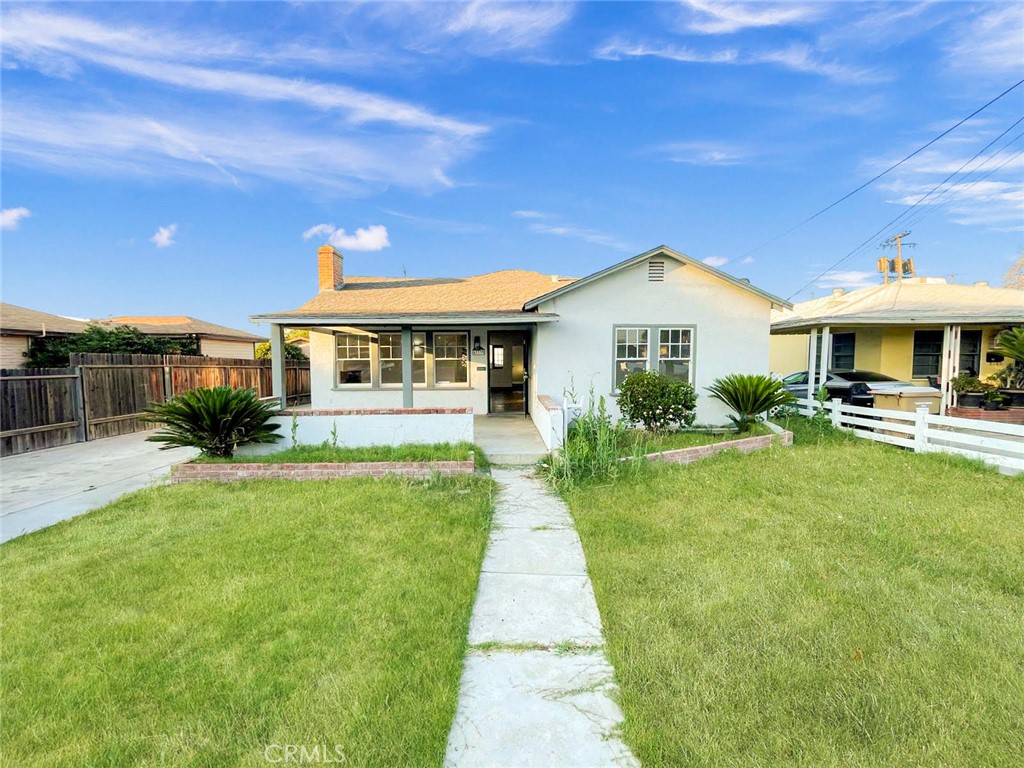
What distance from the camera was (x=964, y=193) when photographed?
56.6ft

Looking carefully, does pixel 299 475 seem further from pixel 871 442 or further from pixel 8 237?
pixel 871 442

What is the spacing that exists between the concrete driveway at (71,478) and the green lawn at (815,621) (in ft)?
21.0

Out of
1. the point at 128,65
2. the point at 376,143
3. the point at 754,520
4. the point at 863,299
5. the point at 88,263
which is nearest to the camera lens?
the point at 754,520

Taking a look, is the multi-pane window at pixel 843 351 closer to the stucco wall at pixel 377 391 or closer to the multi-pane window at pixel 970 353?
the multi-pane window at pixel 970 353

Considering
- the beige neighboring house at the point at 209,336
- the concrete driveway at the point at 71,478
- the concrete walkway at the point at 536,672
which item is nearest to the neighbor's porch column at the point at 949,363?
the concrete walkway at the point at 536,672

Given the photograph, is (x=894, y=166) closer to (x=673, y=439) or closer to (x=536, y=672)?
(x=673, y=439)

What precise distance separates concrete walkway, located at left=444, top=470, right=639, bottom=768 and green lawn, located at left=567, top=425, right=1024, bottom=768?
0.16 metres

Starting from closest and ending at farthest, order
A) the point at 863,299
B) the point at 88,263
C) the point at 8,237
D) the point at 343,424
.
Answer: the point at 343,424
the point at 8,237
the point at 863,299
the point at 88,263

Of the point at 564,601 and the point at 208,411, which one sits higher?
the point at 208,411

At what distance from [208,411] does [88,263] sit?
17.0m

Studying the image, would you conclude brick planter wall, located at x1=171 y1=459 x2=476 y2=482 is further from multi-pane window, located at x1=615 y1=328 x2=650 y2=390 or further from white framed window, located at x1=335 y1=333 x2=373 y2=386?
white framed window, located at x1=335 y1=333 x2=373 y2=386

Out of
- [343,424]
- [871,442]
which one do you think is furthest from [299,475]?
[871,442]

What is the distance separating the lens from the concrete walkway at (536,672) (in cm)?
224

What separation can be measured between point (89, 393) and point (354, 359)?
5778 mm
